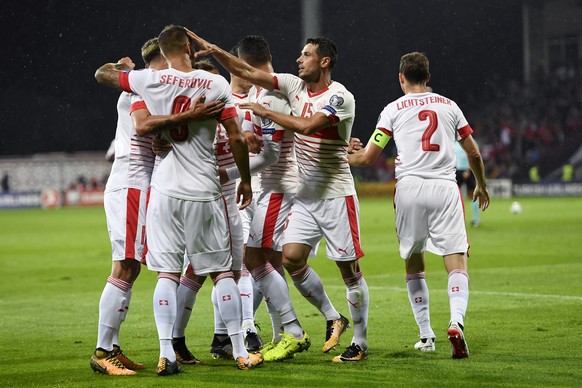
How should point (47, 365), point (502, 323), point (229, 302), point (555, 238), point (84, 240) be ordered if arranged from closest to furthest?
point (229, 302) → point (47, 365) → point (502, 323) → point (555, 238) → point (84, 240)

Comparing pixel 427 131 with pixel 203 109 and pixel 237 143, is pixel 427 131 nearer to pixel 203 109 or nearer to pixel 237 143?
pixel 237 143

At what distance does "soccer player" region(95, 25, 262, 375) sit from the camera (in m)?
6.36

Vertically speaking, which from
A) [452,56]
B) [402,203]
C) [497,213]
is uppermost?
[452,56]

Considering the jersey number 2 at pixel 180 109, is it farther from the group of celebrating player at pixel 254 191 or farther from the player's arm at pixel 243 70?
the player's arm at pixel 243 70

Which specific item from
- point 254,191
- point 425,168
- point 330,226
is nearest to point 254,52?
point 254,191

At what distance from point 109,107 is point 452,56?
15992 millimetres

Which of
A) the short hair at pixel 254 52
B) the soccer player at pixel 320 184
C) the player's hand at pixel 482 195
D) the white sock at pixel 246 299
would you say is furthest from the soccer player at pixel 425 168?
the white sock at pixel 246 299

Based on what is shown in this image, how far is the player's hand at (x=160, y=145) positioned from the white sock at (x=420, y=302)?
92.1 inches

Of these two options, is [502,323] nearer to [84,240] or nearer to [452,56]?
[84,240]

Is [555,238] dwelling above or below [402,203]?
below

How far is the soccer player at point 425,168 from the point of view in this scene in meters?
7.36

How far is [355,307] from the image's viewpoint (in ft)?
23.5

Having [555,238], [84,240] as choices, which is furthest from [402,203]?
[84,240]

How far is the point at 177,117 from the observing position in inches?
246
